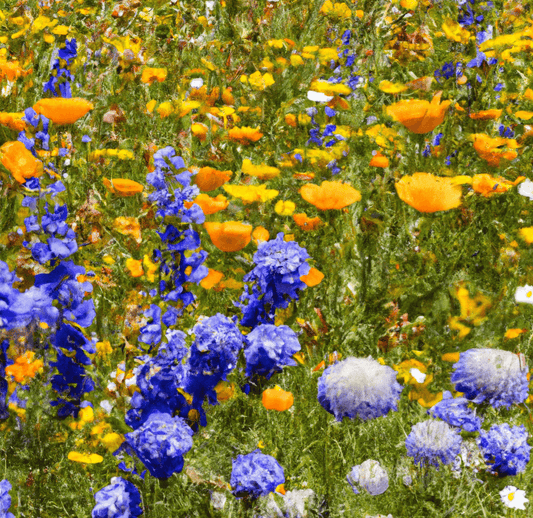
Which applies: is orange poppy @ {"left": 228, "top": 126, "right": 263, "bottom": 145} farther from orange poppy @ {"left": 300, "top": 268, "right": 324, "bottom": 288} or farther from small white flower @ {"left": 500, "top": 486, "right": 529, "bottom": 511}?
small white flower @ {"left": 500, "top": 486, "right": 529, "bottom": 511}

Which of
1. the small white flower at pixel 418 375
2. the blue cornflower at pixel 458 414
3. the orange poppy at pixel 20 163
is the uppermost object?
the orange poppy at pixel 20 163

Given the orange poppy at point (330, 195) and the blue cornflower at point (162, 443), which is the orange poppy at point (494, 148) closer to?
the orange poppy at point (330, 195)

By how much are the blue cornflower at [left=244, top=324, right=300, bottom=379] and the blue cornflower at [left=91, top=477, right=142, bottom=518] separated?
388 mm

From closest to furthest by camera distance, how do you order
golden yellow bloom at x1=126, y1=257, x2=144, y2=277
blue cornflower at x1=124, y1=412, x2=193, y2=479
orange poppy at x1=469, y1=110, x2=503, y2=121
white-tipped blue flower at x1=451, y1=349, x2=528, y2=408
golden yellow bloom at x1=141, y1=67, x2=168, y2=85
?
blue cornflower at x1=124, y1=412, x2=193, y2=479
white-tipped blue flower at x1=451, y1=349, x2=528, y2=408
golden yellow bloom at x1=126, y1=257, x2=144, y2=277
orange poppy at x1=469, y1=110, x2=503, y2=121
golden yellow bloom at x1=141, y1=67, x2=168, y2=85

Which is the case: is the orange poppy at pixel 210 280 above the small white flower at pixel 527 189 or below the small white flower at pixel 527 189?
below

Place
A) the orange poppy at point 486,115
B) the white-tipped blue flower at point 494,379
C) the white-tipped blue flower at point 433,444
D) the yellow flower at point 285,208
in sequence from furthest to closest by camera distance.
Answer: the orange poppy at point 486,115, the yellow flower at point 285,208, the white-tipped blue flower at point 494,379, the white-tipped blue flower at point 433,444

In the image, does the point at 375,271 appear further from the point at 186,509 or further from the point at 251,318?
the point at 186,509

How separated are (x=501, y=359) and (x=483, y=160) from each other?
3.77 feet

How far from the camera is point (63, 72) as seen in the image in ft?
8.34


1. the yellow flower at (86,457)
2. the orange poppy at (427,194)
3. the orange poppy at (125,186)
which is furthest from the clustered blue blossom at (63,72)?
the yellow flower at (86,457)

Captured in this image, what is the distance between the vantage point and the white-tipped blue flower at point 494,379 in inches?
55.5

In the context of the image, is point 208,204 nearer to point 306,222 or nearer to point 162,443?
point 306,222

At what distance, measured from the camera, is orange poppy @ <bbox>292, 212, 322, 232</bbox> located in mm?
1983

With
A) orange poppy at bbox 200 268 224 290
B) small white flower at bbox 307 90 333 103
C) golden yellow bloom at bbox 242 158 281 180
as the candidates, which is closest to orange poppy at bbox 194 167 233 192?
golden yellow bloom at bbox 242 158 281 180
